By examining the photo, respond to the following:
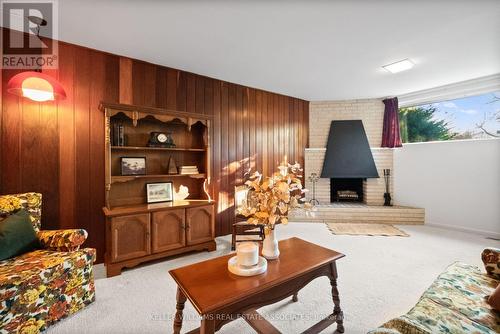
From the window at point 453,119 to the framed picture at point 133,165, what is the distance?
4.88m

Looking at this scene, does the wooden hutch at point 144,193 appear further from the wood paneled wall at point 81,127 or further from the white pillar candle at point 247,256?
the white pillar candle at point 247,256

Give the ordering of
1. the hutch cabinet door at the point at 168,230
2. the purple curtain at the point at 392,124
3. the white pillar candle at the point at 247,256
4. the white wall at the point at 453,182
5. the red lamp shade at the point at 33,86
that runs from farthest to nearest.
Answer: the purple curtain at the point at 392,124 → the white wall at the point at 453,182 → the hutch cabinet door at the point at 168,230 → the red lamp shade at the point at 33,86 → the white pillar candle at the point at 247,256

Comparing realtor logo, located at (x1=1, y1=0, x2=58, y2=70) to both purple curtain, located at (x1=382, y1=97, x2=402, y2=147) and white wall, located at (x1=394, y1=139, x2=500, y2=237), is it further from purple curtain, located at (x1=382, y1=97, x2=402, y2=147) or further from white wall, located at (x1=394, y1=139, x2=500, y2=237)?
white wall, located at (x1=394, y1=139, x2=500, y2=237)

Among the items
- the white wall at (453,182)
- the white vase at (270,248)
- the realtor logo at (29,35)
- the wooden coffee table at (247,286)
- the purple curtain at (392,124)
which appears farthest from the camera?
the purple curtain at (392,124)

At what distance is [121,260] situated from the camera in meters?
2.26

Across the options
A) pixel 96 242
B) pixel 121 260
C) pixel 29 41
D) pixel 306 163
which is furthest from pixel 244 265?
pixel 306 163

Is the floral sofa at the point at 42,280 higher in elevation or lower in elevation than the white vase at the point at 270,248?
lower

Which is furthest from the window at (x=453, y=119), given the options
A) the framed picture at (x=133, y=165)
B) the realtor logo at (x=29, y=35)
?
the realtor logo at (x=29, y=35)

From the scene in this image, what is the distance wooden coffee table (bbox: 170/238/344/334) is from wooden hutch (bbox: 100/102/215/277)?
130 cm

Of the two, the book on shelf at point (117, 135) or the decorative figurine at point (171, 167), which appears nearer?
the book on shelf at point (117, 135)

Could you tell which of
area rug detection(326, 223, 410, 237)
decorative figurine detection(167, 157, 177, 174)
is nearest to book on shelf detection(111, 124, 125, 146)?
decorative figurine detection(167, 157, 177, 174)

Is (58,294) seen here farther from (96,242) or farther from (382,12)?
(382,12)

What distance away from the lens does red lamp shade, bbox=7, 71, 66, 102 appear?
175 centimetres

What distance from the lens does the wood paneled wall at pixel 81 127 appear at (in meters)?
2.13
